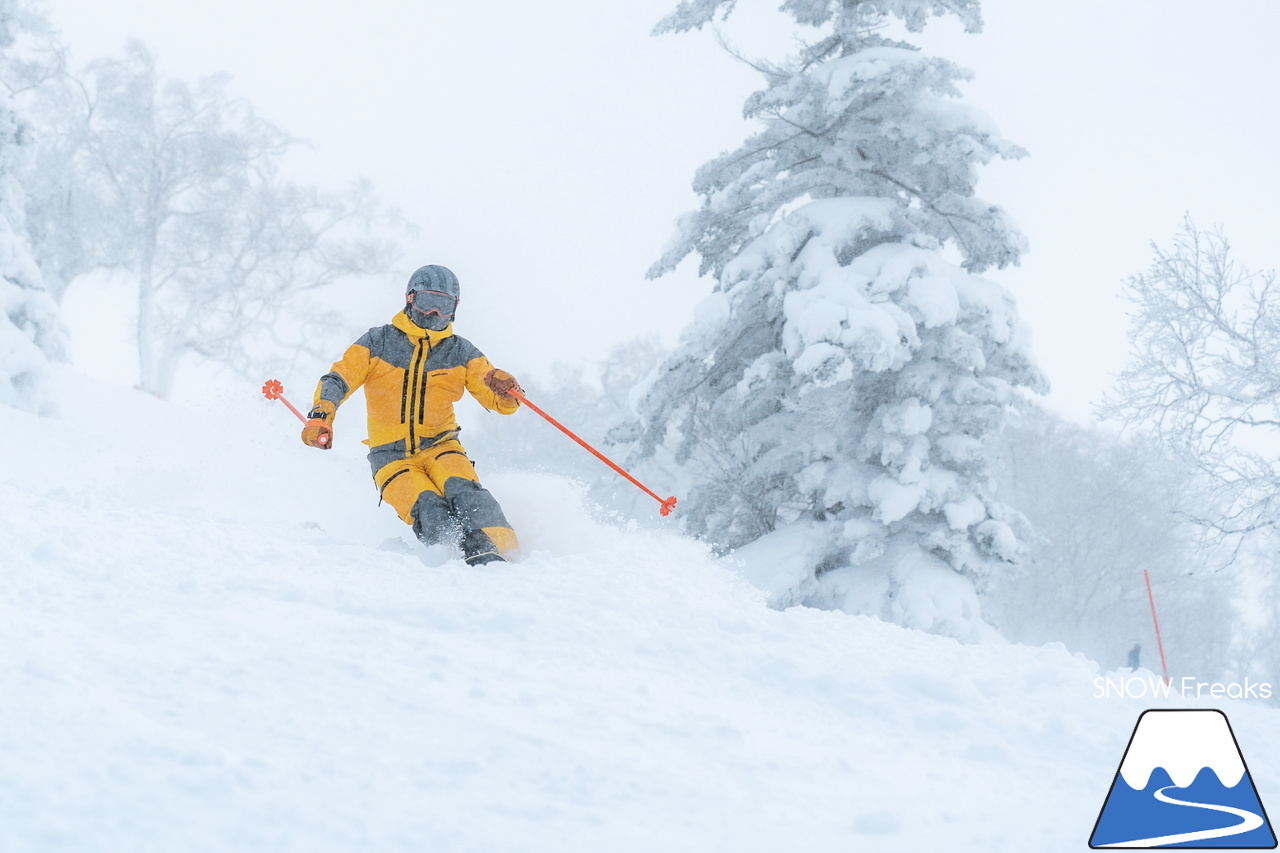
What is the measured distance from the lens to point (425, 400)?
19.6ft

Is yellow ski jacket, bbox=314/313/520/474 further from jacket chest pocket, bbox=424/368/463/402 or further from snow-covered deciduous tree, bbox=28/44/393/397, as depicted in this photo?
snow-covered deciduous tree, bbox=28/44/393/397

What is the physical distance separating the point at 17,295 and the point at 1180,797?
14944 millimetres

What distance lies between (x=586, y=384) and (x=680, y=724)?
98.6ft

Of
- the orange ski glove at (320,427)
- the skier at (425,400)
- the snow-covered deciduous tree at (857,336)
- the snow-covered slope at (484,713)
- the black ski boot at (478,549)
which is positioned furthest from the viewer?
the snow-covered deciduous tree at (857,336)

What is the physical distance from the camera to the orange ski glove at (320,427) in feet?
17.5

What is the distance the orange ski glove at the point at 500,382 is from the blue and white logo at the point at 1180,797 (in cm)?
412

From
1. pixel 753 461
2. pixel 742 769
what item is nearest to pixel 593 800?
pixel 742 769

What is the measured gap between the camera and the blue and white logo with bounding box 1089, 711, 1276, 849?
230 cm

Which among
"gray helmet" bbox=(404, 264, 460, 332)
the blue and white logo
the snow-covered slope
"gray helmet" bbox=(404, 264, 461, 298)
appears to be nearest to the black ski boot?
the snow-covered slope

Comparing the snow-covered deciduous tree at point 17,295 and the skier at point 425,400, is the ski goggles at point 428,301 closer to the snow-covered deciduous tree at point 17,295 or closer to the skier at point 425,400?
the skier at point 425,400

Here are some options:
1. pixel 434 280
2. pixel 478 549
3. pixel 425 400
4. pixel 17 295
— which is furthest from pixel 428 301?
pixel 17 295

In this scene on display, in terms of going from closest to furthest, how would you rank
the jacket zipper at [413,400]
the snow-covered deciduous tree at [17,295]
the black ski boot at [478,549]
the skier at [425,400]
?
the black ski boot at [478,549] < the skier at [425,400] < the jacket zipper at [413,400] < the snow-covered deciduous tree at [17,295]

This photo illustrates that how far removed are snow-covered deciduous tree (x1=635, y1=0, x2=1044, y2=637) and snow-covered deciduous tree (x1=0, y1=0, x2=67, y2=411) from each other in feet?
29.4

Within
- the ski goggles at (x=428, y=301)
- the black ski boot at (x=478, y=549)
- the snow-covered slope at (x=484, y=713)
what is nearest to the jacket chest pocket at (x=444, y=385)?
the ski goggles at (x=428, y=301)
